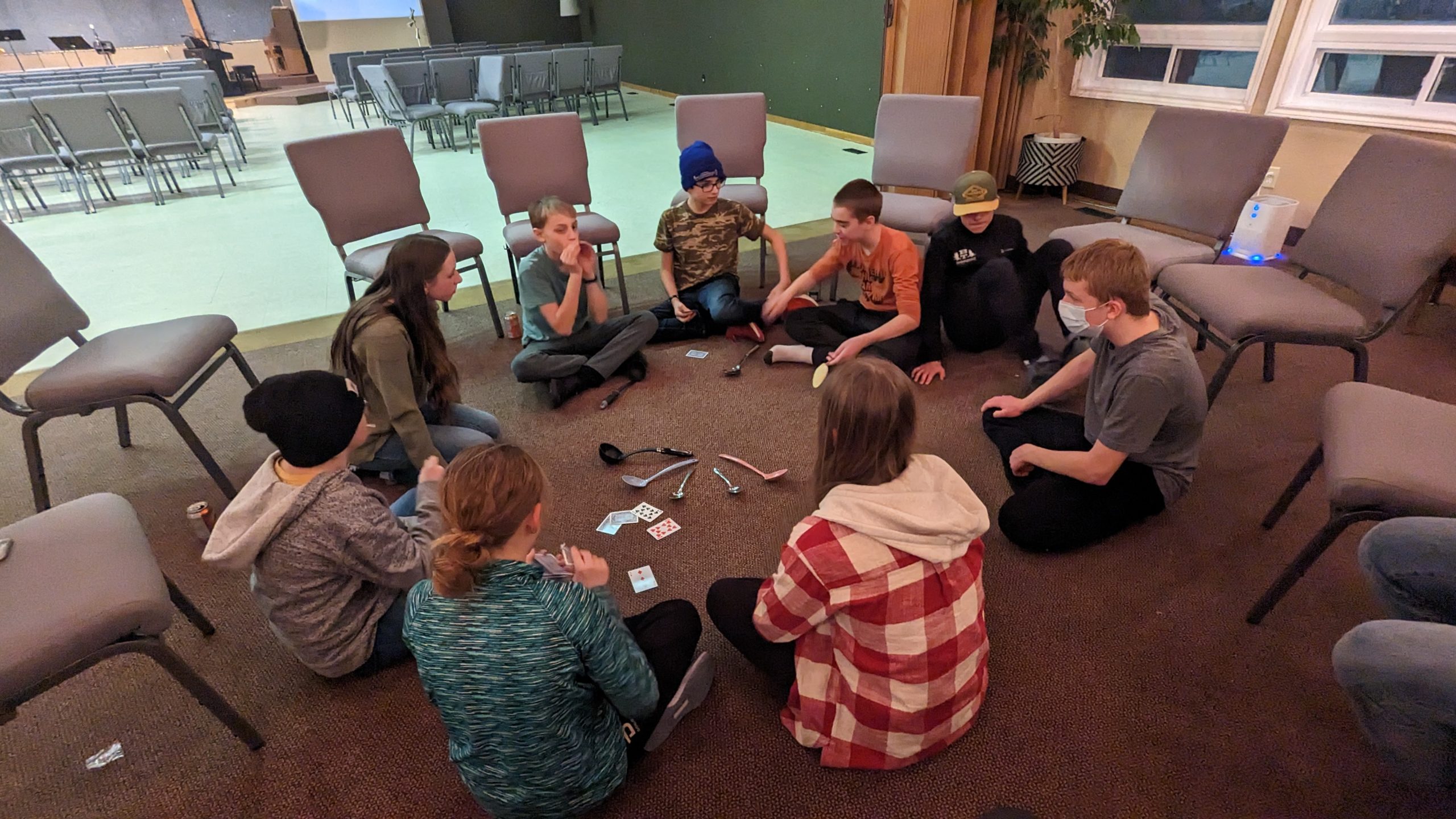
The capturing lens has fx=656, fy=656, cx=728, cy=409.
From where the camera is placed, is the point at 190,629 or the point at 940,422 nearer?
the point at 190,629

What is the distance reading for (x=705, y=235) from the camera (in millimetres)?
3209

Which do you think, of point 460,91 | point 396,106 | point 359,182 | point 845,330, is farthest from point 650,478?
point 460,91

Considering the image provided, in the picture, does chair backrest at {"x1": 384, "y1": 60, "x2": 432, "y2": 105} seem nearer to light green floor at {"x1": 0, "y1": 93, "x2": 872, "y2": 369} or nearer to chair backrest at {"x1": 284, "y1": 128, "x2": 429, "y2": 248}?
light green floor at {"x1": 0, "y1": 93, "x2": 872, "y2": 369}

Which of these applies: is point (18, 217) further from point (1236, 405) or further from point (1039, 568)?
point (1236, 405)

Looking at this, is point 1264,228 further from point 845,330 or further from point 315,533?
point 315,533

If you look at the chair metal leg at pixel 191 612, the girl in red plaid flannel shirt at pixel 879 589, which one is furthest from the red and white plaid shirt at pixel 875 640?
the chair metal leg at pixel 191 612

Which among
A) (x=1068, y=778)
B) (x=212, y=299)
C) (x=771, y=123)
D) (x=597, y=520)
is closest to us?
(x=1068, y=778)

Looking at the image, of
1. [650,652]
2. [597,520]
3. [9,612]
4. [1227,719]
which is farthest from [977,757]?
[9,612]

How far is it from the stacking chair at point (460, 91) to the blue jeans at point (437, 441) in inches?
249

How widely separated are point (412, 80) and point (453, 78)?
0.53 m

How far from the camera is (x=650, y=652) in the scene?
145cm

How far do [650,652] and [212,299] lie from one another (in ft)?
13.2

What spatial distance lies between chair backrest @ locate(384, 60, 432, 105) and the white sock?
686cm

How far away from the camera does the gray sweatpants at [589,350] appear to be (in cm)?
280
